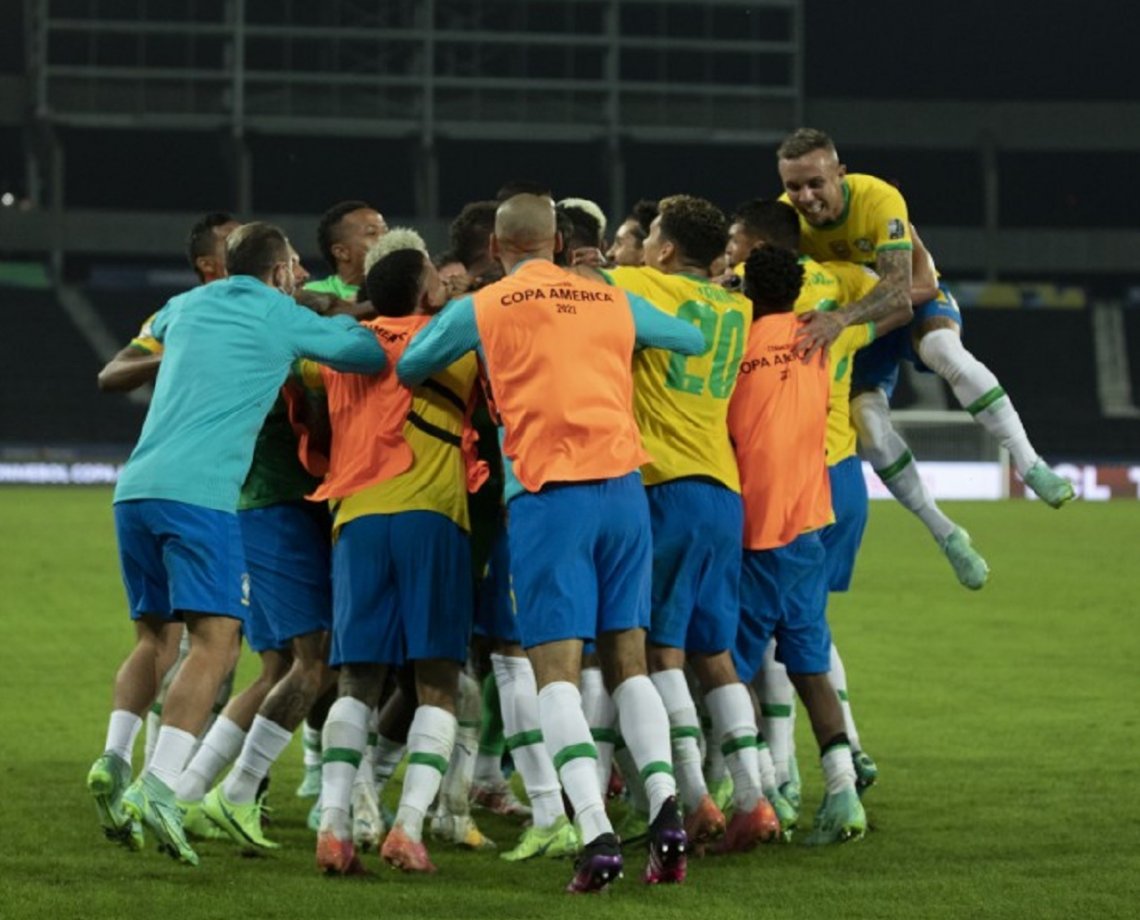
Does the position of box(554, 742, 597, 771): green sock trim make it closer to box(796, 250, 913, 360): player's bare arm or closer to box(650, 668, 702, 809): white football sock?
box(650, 668, 702, 809): white football sock

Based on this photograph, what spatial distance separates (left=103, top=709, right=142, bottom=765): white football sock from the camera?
7.29 meters

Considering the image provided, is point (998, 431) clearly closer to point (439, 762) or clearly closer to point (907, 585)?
point (439, 762)

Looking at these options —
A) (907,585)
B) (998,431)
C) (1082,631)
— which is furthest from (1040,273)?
(998,431)

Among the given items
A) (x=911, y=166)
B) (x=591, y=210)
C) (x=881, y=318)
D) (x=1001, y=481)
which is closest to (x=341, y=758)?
(x=591, y=210)

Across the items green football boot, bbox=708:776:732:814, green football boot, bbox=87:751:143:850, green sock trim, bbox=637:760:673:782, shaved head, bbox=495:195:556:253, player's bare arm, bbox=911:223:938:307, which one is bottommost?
green football boot, bbox=708:776:732:814

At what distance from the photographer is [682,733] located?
718 centimetres

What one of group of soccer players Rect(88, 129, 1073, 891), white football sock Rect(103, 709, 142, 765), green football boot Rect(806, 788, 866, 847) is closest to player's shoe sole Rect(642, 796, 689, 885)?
group of soccer players Rect(88, 129, 1073, 891)

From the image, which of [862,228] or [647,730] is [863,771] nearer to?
[647,730]

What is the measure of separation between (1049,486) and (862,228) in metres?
1.39

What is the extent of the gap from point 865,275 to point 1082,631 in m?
7.61

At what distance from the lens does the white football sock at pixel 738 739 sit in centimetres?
737

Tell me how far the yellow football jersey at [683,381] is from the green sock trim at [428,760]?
122 cm

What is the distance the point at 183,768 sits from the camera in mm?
7176

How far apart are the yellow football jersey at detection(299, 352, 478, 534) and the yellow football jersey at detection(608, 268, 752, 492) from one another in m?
0.64
